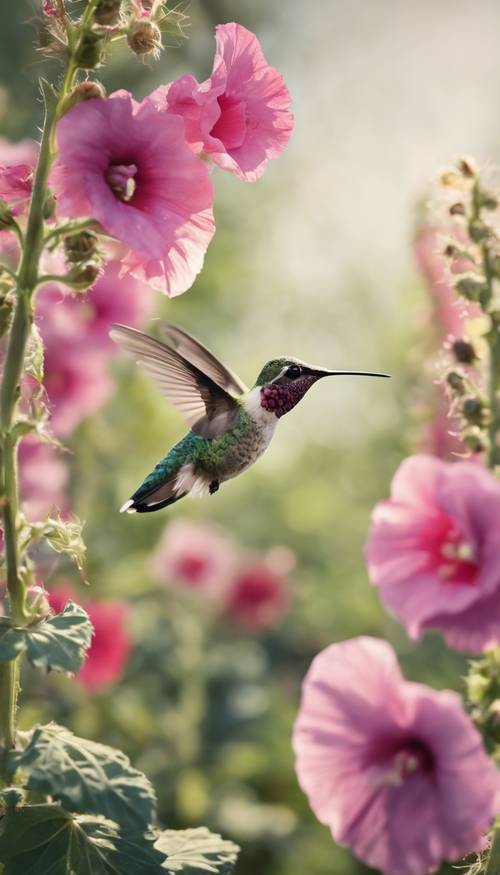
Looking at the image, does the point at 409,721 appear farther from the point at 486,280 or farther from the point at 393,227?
the point at 393,227

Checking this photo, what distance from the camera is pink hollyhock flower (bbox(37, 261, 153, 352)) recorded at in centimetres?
295

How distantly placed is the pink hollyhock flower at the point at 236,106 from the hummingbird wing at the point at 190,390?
0.28 m

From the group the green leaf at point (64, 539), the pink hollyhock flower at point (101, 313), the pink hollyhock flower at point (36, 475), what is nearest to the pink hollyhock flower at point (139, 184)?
the green leaf at point (64, 539)

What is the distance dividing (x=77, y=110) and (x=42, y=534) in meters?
0.46

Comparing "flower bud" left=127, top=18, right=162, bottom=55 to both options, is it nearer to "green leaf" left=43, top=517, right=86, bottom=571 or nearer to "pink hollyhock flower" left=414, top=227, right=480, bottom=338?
"green leaf" left=43, top=517, right=86, bottom=571

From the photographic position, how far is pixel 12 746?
128 cm

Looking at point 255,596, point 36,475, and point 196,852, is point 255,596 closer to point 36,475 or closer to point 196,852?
point 36,475

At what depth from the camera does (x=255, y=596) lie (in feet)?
16.1

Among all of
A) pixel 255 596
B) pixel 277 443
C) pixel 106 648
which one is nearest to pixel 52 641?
pixel 106 648

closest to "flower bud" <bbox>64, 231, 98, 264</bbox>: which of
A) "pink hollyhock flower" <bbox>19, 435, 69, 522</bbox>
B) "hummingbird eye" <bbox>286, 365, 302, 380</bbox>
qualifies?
"hummingbird eye" <bbox>286, 365, 302, 380</bbox>

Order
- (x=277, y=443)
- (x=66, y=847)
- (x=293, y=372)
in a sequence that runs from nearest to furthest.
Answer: (x=66, y=847)
(x=293, y=372)
(x=277, y=443)

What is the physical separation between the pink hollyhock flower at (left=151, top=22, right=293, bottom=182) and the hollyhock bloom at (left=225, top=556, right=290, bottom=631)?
3.56 meters

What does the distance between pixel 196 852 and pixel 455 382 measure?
646 mm

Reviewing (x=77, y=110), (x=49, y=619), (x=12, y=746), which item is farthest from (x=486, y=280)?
(x=12, y=746)
